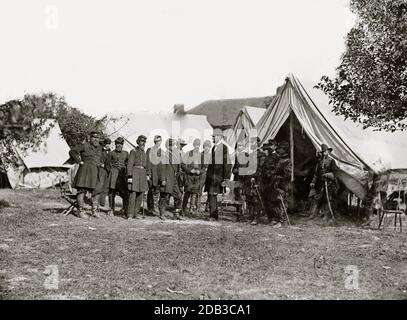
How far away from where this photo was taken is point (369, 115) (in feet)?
40.7

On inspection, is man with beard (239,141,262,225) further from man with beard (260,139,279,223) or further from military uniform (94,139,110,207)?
military uniform (94,139,110,207)

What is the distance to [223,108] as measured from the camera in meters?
58.3

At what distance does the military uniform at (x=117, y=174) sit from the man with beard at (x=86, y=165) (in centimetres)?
74

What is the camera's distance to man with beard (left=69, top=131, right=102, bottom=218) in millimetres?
11555

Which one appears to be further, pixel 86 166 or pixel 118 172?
pixel 118 172

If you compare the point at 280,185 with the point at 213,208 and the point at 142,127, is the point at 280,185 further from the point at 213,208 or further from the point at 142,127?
the point at 142,127

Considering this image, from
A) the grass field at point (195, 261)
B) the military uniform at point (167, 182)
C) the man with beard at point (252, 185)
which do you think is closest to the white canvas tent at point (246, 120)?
the man with beard at point (252, 185)

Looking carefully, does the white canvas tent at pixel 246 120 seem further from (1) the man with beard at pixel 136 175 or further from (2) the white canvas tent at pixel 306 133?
(1) the man with beard at pixel 136 175

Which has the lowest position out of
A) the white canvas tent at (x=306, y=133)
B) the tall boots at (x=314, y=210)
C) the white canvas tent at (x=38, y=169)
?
the white canvas tent at (x=38, y=169)

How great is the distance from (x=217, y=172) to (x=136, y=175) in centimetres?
Answer: 193

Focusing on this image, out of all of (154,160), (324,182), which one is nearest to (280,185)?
(324,182)

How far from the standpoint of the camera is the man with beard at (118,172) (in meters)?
12.8

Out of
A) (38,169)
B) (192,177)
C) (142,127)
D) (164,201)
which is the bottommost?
(38,169)
